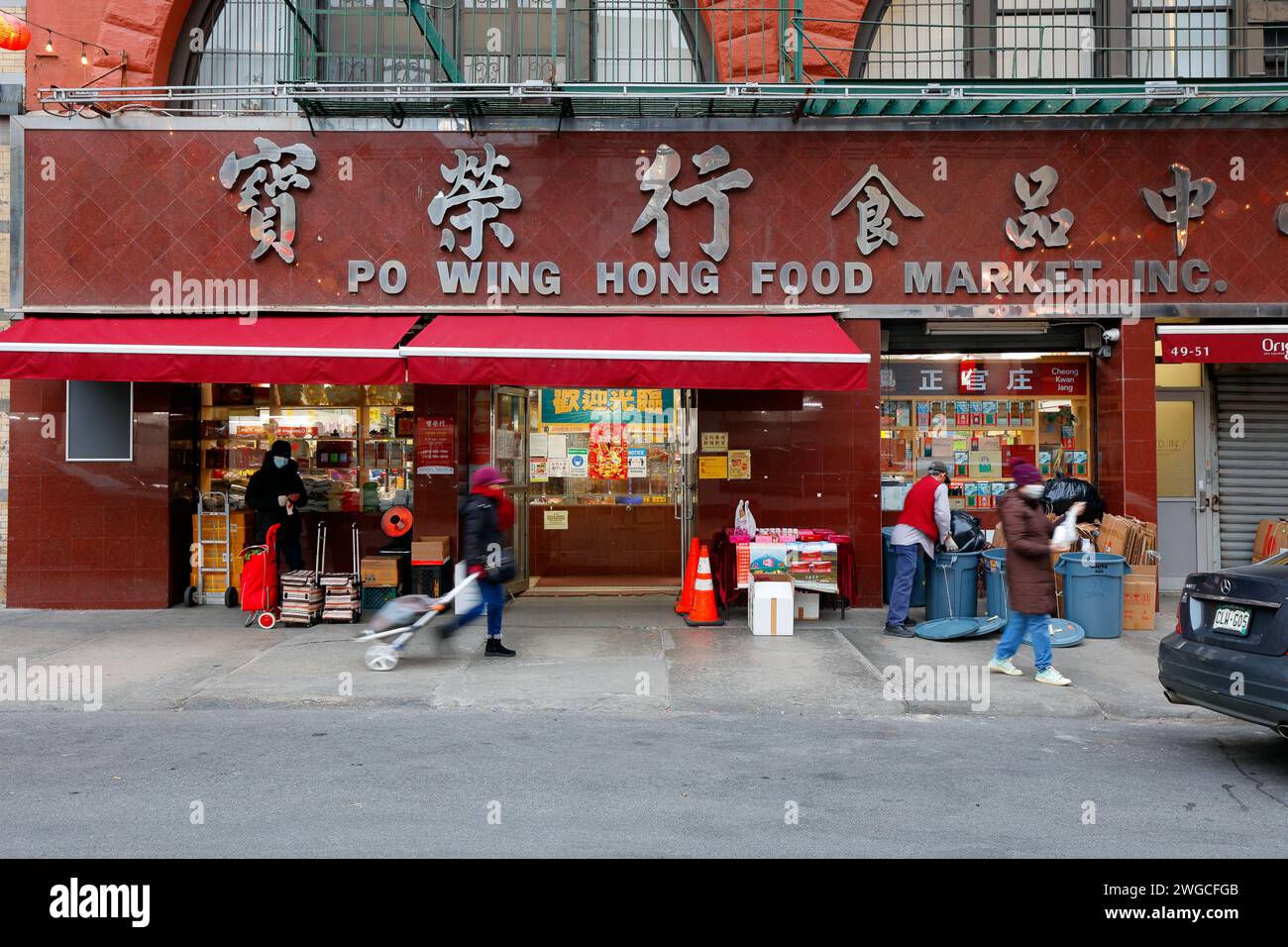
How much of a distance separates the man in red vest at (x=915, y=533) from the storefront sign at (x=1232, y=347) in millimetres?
3446

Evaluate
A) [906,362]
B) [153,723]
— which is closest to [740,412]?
[906,362]

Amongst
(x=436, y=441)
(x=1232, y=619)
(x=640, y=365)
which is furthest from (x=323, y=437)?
(x=1232, y=619)

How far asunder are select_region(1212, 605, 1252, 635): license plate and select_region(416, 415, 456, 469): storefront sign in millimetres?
8409

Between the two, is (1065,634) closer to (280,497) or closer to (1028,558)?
(1028,558)

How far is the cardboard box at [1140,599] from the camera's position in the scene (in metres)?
10.7

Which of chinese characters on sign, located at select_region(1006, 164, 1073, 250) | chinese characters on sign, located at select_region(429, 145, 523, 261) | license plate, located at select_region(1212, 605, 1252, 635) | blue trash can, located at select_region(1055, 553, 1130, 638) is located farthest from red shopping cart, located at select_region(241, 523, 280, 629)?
chinese characters on sign, located at select_region(1006, 164, 1073, 250)

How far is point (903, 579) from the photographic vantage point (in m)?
10.4

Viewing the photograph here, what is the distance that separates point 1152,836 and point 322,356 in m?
8.44

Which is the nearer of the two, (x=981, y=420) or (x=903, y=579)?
(x=903, y=579)

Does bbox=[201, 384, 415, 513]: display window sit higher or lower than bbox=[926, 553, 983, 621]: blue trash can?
higher

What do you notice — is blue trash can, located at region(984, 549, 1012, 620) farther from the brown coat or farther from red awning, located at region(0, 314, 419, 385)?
red awning, located at region(0, 314, 419, 385)

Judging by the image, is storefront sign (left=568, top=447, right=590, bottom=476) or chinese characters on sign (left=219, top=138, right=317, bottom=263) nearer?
chinese characters on sign (left=219, top=138, right=317, bottom=263)

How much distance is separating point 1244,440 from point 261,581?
1234 centimetres

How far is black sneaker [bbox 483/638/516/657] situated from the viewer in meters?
9.42
